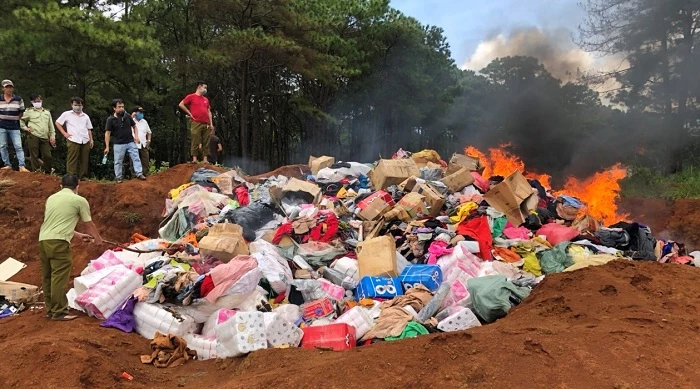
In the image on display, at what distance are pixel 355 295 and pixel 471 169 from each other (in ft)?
16.5

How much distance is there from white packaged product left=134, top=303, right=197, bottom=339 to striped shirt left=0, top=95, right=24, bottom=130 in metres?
5.58

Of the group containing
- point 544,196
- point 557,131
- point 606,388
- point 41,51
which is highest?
point 41,51

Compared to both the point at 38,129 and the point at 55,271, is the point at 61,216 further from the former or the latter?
the point at 38,129

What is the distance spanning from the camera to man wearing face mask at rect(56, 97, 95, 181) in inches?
328

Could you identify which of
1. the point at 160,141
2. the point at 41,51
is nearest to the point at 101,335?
the point at 41,51

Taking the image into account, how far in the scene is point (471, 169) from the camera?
9438 millimetres

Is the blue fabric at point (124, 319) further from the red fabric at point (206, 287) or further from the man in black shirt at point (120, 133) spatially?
the man in black shirt at point (120, 133)

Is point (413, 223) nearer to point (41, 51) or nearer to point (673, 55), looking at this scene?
point (41, 51)

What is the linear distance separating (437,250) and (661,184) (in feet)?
31.8

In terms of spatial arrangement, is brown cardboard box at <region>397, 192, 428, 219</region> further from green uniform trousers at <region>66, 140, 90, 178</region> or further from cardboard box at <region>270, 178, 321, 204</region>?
green uniform trousers at <region>66, 140, 90, 178</region>

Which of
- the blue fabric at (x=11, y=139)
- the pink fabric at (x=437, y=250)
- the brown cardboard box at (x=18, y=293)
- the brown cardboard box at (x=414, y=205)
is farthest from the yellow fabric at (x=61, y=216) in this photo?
the blue fabric at (x=11, y=139)

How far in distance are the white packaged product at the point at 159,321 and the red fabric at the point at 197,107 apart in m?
5.71

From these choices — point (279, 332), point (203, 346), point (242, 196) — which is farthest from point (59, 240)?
point (242, 196)

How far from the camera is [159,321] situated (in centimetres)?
455
